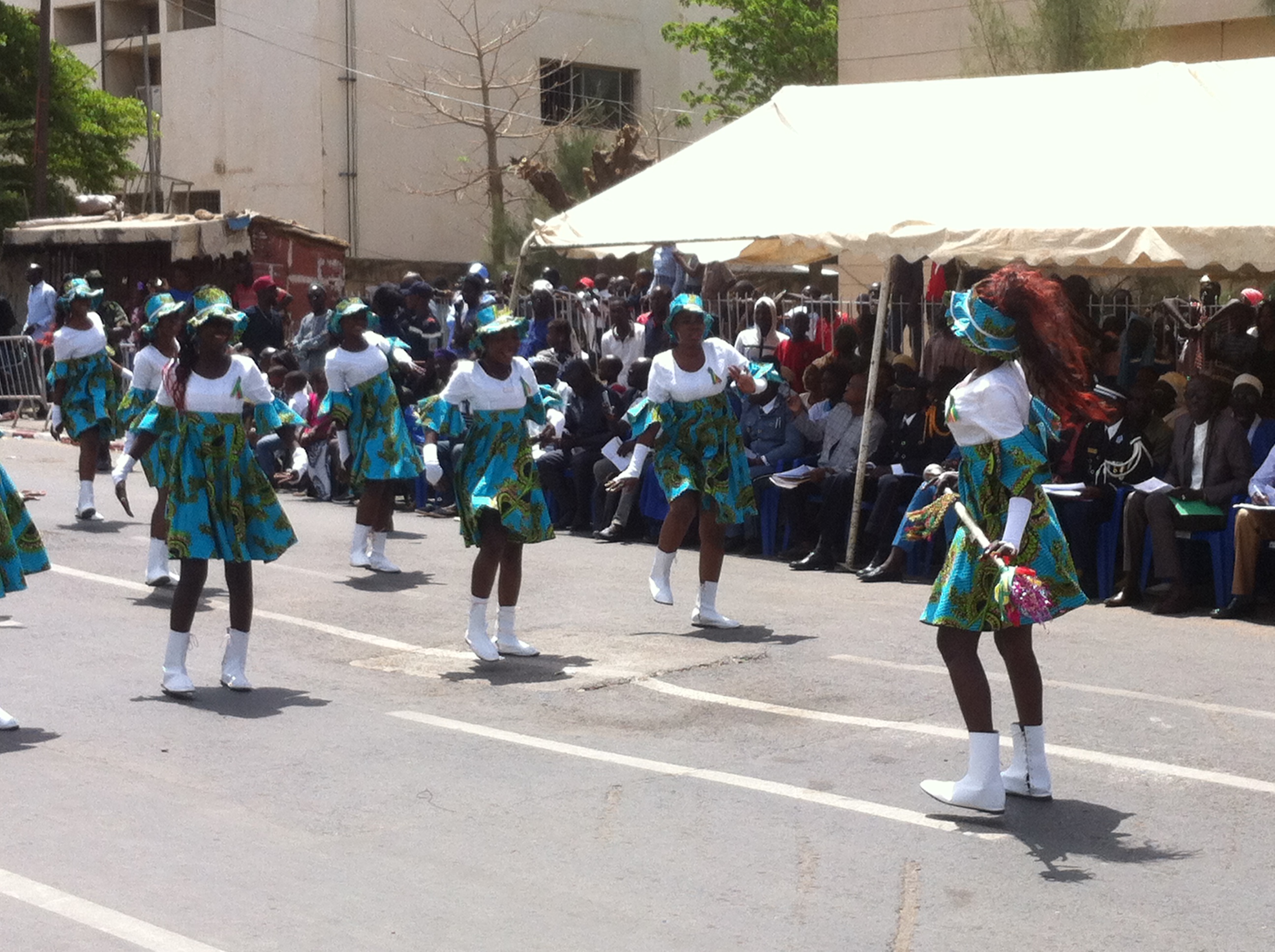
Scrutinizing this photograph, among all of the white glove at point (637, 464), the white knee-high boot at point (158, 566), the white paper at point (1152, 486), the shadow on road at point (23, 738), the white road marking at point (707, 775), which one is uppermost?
the white glove at point (637, 464)

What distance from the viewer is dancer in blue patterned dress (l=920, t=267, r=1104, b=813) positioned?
6043 millimetres

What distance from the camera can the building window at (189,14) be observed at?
39.9 metres

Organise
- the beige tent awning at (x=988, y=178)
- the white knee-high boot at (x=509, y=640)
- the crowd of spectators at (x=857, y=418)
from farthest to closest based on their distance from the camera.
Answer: the beige tent awning at (x=988, y=178) < the crowd of spectators at (x=857, y=418) < the white knee-high boot at (x=509, y=640)

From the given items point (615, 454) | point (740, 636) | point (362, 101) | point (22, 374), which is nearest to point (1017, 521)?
point (740, 636)

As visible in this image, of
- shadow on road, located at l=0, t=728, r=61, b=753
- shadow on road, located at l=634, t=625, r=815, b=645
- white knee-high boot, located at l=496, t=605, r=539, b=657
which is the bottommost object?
shadow on road, located at l=0, t=728, r=61, b=753

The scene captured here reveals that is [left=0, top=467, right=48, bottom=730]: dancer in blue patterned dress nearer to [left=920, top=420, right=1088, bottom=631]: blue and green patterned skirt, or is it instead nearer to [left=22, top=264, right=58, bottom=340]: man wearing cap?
[left=920, top=420, right=1088, bottom=631]: blue and green patterned skirt

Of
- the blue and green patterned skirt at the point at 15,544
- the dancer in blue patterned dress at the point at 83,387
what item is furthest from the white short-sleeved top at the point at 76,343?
the blue and green patterned skirt at the point at 15,544

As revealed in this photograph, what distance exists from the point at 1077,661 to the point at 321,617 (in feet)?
14.5

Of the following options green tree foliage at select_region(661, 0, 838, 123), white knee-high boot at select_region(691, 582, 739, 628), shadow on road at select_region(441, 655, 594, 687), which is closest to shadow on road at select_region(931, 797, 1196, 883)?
shadow on road at select_region(441, 655, 594, 687)

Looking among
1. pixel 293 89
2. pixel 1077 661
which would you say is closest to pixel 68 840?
pixel 1077 661

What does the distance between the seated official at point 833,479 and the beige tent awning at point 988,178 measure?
46.3 inches

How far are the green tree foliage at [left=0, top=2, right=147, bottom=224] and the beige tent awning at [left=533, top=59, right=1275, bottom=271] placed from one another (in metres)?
21.4

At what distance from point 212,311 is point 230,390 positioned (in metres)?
0.39

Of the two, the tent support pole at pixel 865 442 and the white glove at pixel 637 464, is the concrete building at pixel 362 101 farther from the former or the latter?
the white glove at pixel 637 464
